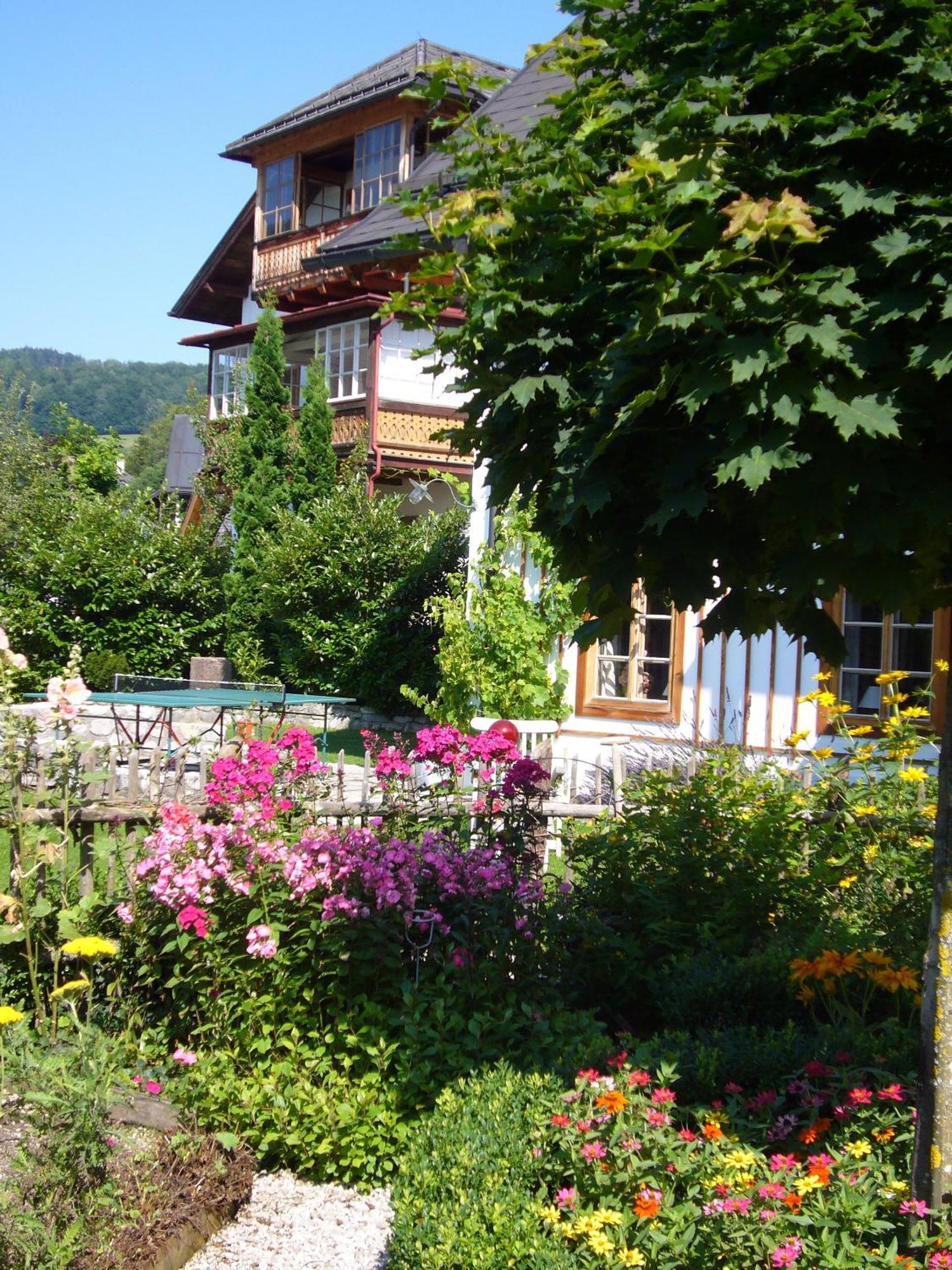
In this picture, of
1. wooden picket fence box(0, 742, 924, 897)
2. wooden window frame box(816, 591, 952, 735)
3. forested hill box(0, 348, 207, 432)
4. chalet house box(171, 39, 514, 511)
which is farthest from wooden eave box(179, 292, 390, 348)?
forested hill box(0, 348, 207, 432)

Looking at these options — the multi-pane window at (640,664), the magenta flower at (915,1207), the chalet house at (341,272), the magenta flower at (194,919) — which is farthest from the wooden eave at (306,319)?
the magenta flower at (915,1207)

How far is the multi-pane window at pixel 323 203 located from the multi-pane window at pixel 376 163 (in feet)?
7.15

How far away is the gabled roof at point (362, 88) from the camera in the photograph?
24062 millimetres

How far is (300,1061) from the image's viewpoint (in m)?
4.00

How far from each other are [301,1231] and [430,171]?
16.9 meters

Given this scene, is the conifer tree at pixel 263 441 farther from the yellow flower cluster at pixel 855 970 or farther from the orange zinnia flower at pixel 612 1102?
the orange zinnia flower at pixel 612 1102

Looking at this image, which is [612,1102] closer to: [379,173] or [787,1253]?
[787,1253]

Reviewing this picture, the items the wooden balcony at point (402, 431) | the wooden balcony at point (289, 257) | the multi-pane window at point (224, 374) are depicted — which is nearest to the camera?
the wooden balcony at point (402, 431)

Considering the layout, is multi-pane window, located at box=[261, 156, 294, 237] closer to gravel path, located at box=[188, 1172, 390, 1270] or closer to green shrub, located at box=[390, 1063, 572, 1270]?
gravel path, located at box=[188, 1172, 390, 1270]

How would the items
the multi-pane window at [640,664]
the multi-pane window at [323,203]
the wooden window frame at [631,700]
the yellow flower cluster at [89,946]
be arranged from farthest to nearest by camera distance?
the multi-pane window at [323,203] < the multi-pane window at [640,664] < the wooden window frame at [631,700] < the yellow flower cluster at [89,946]

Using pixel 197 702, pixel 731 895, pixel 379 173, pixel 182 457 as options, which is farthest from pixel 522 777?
pixel 182 457

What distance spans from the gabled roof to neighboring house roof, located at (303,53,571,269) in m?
4.83

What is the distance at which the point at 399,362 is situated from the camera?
22.8 meters

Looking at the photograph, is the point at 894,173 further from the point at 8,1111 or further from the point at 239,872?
the point at 8,1111
